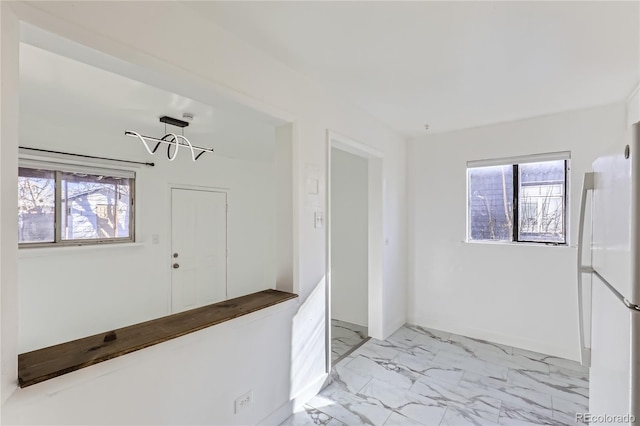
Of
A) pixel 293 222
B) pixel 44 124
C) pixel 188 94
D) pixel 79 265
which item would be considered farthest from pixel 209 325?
pixel 44 124

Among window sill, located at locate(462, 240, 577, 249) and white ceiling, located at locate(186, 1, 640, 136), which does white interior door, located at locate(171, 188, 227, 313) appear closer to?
white ceiling, located at locate(186, 1, 640, 136)

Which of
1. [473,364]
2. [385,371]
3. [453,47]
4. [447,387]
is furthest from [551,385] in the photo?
[453,47]

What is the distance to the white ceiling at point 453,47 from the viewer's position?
151 cm

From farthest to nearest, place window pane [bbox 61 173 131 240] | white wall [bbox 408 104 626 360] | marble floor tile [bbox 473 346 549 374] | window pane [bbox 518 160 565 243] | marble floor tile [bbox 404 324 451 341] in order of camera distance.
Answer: marble floor tile [bbox 404 324 451 341], window pane [bbox 61 173 131 240], window pane [bbox 518 160 565 243], white wall [bbox 408 104 626 360], marble floor tile [bbox 473 346 549 374]

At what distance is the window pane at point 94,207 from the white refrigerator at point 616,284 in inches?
168

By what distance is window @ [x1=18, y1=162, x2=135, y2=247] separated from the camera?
2953 mm

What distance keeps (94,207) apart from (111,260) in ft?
2.12

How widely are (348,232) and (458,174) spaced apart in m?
1.60

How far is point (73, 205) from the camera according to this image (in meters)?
3.26

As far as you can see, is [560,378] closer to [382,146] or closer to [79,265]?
[382,146]

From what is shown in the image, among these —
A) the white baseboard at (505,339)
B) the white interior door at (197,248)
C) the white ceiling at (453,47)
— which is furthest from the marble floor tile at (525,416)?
the white interior door at (197,248)

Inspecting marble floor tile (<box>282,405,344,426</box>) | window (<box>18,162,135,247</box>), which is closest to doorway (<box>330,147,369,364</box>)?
marble floor tile (<box>282,405,344,426</box>)

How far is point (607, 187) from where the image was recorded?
1.01m

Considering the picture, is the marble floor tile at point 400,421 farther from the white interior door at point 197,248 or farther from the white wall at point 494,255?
the white interior door at point 197,248
